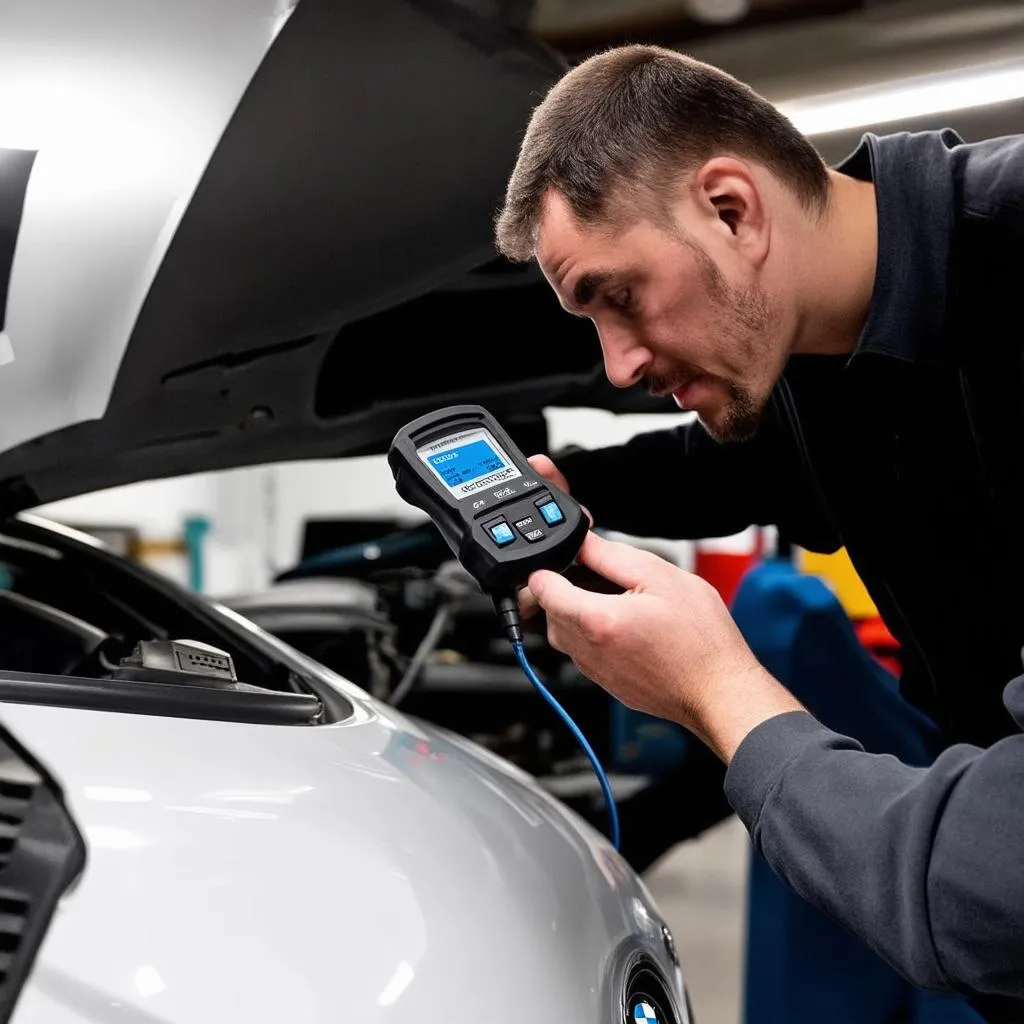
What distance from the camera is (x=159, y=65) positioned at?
89 centimetres

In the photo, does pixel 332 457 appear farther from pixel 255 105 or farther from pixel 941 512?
pixel 941 512

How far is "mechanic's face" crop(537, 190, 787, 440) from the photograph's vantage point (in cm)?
92

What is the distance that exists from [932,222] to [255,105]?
584mm

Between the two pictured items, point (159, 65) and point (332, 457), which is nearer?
point (159, 65)

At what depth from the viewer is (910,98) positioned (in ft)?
15.0

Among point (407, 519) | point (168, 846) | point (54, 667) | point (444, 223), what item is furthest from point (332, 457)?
point (407, 519)

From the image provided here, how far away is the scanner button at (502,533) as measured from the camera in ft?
2.73

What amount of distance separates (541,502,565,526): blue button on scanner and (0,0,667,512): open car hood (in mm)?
276

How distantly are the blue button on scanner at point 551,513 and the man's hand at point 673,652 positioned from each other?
0.07 metres

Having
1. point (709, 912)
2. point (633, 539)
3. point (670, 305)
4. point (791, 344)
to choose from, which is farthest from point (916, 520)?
point (709, 912)

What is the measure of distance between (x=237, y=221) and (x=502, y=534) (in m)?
0.34

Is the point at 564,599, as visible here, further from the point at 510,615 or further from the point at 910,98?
the point at 910,98

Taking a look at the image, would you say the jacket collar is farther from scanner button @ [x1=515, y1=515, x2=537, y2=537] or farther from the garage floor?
the garage floor

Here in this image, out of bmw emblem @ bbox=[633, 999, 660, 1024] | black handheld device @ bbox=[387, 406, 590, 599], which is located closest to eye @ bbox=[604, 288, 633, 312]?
black handheld device @ bbox=[387, 406, 590, 599]
